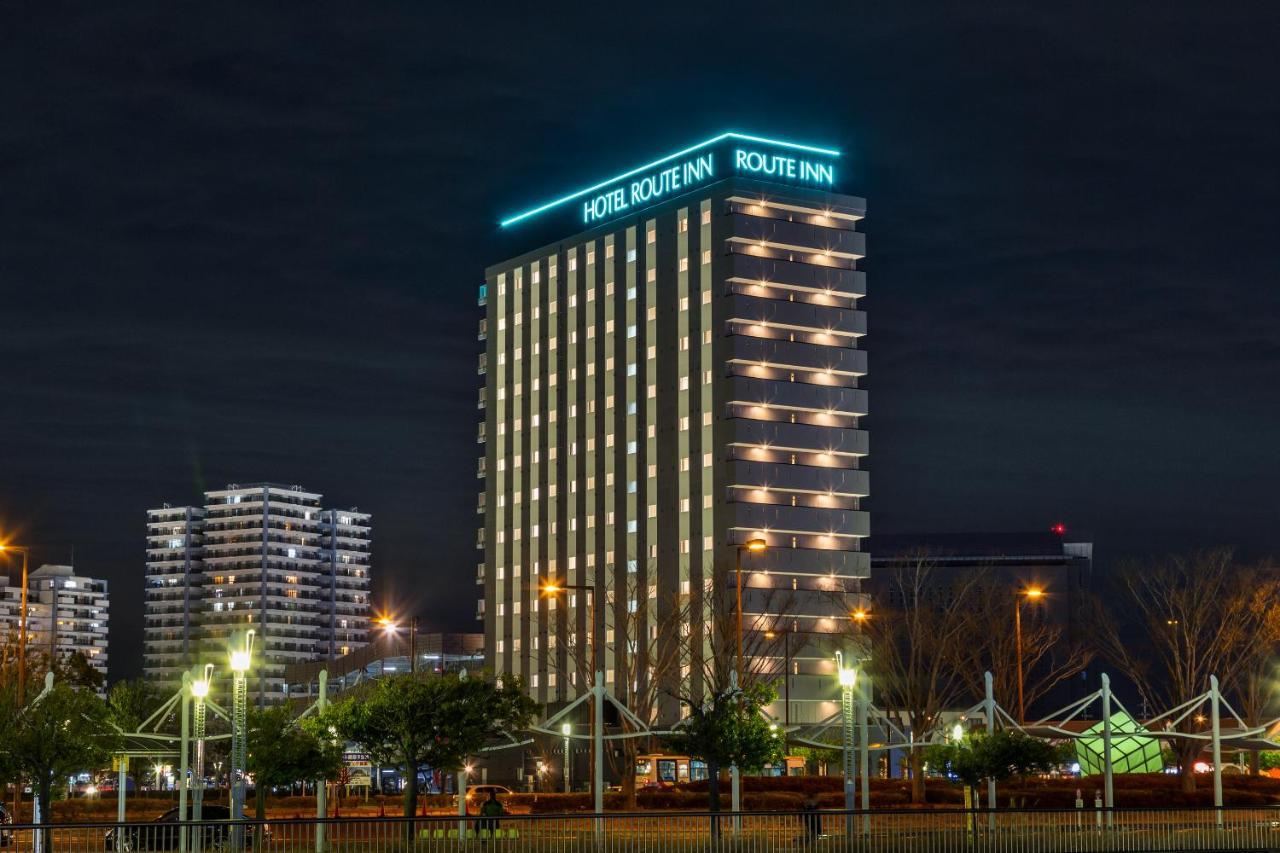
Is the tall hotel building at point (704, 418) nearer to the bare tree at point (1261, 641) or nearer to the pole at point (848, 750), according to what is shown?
the bare tree at point (1261, 641)

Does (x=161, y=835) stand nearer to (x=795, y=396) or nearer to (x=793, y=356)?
(x=795, y=396)

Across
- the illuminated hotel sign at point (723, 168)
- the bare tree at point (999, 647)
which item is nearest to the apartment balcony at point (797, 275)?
the illuminated hotel sign at point (723, 168)

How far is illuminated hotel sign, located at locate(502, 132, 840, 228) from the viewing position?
170 m

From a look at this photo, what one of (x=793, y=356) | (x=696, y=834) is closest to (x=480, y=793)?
(x=696, y=834)

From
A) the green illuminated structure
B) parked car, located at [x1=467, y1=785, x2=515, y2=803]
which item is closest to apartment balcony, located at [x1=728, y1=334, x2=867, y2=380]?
the green illuminated structure

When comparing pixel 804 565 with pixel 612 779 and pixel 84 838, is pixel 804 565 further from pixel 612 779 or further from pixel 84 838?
pixel 84 838

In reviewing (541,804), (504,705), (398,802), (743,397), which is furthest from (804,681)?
(504,705)

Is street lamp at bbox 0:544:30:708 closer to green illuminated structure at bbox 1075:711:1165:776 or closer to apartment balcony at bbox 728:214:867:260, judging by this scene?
green illuminated structure at bbox 1075:711:1165:776

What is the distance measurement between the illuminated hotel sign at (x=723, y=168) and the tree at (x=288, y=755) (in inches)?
4370

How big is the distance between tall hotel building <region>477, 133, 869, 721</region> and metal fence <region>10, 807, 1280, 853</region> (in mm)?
100682

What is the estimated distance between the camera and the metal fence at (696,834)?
39.3 metres

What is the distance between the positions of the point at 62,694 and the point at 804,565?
112783 mm

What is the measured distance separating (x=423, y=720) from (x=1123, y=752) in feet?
173

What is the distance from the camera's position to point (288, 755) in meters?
63.5
